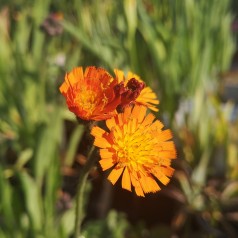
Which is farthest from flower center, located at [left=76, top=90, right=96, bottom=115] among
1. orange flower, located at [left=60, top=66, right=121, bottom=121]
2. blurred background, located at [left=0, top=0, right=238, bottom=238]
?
blurred background, located at [left=0, top=0, right=238, bottom=238]

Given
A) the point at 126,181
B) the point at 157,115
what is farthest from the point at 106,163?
the point at 157,115

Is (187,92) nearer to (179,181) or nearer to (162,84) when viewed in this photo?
(162,84)

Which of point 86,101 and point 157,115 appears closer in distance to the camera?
point 86,101

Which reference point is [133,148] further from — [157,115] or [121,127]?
[157,115]

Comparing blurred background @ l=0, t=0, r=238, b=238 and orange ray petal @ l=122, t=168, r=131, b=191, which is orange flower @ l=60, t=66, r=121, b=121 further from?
blurred background @ l=0, t=0, r=238, b=238

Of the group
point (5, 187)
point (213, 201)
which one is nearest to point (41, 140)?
point (5, 187)

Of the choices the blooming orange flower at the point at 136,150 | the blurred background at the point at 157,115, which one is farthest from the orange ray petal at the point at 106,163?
the blurred background at the point at 157,115

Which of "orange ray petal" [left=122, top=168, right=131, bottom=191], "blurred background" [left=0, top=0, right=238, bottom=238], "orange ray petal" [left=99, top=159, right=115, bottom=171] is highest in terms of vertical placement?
"blurred background" [left=0, top=0, right=238, bottom=238]
